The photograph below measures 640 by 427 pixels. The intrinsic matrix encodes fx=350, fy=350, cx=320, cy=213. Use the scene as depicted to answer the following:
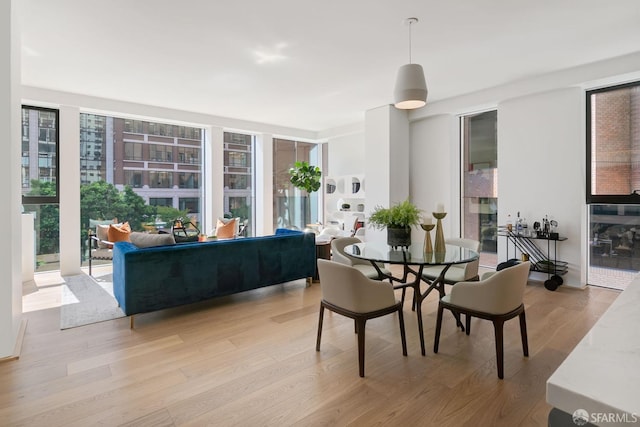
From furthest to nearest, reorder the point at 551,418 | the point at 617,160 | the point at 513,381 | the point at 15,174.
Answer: the point at 617,160 → the point at 15,174 → the point at 513,381 → the point at 551,418

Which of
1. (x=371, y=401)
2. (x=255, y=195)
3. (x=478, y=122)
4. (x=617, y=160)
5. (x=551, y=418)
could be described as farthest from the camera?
(x=255, y=195)

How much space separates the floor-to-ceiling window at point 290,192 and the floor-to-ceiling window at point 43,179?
4.08 m

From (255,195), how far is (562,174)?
5.76 meters

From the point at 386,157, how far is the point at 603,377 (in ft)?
18.7

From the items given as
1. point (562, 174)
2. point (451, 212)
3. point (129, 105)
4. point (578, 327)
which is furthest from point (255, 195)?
point (578, 327)

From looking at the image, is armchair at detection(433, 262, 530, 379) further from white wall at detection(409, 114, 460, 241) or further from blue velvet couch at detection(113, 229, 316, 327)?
white wall at detection(409, 114, 460, 241)

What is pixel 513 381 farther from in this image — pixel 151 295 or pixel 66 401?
pixel 151 295

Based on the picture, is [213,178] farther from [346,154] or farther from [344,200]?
[346,154]

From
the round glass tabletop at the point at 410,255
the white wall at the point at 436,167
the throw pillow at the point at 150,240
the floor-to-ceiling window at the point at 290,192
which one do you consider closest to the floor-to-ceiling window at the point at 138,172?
the floor-to-ceiling window at the point at 290,192

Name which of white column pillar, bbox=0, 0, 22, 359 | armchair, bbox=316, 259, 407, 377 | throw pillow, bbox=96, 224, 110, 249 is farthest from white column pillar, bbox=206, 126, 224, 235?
armchair, bbox=316, 259, 407, 377

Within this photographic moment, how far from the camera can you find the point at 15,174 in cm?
290

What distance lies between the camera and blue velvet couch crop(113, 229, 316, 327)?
3.32 metres

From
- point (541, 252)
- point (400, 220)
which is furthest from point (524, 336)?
point (541, 252)

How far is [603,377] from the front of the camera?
62 cm
